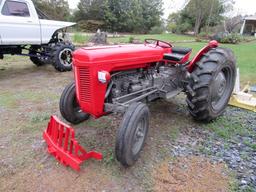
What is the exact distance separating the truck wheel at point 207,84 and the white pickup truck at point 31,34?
4.18m

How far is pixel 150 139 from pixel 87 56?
54.4 inches

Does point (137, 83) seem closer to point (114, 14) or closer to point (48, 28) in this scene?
point (48, 28)

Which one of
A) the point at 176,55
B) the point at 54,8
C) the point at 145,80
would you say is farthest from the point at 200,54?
the point at 54,8

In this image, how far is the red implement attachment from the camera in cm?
224

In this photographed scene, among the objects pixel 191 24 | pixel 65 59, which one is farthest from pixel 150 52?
pixel 191 24

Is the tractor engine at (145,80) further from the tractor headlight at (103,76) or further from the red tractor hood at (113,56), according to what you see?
the tractor headlight at (103,76)

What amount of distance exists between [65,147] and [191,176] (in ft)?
4.40

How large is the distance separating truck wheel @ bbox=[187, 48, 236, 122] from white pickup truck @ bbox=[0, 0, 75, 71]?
13.7 feet

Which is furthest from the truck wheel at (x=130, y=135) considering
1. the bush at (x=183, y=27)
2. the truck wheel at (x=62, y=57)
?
the bush at (x=183, y=27)

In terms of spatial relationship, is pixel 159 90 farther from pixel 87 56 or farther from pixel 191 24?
pixel 191 24

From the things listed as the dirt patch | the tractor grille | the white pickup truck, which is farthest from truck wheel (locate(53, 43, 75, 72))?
the dirt patch

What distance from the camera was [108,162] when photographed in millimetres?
2404

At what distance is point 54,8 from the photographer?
810 inches

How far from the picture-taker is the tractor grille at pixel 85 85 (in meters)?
2.30
